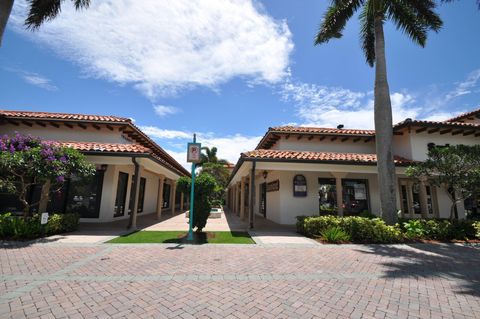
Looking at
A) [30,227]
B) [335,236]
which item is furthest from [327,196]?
[30,227]

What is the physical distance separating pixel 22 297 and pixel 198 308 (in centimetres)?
285

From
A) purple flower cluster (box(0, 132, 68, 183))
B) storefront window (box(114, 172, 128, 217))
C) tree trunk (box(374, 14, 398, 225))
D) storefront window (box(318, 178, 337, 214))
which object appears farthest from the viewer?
storefront window (box(318, 178, 337, 214))

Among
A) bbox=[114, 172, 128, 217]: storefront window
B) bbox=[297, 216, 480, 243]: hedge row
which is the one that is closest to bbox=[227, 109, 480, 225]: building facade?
bbox=[297, 216, 480, 243]: hedge row

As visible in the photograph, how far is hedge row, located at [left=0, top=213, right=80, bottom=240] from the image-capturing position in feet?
25.9

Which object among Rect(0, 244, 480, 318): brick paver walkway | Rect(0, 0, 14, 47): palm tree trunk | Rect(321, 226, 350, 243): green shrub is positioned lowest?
Rect(0, 244, 480, 318): brick paver walkway

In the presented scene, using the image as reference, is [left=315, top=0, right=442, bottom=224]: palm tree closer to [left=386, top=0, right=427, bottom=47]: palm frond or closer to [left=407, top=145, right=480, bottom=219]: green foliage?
[left=386, top=0, right=427, bottom=47]: palm frond

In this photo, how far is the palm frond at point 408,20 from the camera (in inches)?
417

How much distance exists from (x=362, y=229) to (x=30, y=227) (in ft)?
38.4

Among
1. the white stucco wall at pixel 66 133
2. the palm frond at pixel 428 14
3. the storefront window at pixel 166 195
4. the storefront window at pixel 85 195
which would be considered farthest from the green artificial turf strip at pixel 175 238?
the storefront window at pixel 166 195

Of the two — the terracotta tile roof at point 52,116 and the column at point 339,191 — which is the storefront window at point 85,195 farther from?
the column at point 339,191

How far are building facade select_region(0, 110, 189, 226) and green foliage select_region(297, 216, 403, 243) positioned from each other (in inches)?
306

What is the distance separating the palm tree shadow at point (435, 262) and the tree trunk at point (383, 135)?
181 centimetres

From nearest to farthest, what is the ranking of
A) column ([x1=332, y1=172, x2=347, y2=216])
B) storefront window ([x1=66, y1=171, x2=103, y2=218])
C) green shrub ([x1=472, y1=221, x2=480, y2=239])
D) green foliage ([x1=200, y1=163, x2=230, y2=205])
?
green shrub ([x1=472, y1=221, x2=480, y2=239]) → column ([x1=332, y1=172, x2=347, y2=216]) → storefront window ([x1=66, y1=171, x2=103, y2=218]) → green foliage ([x1=200, y1=163, x2=230, y2=205])

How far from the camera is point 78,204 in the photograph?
12.1 m
